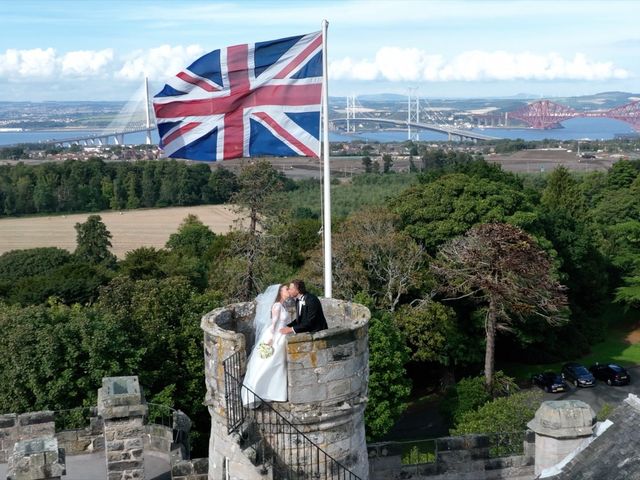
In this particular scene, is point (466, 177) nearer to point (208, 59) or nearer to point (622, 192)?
point (622, 192)

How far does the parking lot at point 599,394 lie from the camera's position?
37072mm

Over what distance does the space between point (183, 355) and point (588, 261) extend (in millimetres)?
29370

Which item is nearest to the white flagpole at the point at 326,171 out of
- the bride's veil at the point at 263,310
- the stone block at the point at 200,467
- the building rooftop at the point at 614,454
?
the bride's veil at the point at 263,310

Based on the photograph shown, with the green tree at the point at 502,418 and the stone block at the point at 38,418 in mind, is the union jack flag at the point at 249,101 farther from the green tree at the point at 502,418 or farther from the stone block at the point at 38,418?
the green tree at the point at 502,418

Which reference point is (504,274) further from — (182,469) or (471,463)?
(182,469)

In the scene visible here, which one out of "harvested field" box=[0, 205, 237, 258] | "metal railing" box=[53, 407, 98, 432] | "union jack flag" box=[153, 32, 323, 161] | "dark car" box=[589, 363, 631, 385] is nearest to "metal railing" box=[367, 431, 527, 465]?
"union jack flag" box=[153, 32, 323, 161]

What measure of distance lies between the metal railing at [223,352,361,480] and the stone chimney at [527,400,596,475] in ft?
12.2

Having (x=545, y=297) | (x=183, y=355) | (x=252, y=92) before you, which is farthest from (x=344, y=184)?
(x=252, y=92)

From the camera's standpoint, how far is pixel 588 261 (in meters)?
48.0

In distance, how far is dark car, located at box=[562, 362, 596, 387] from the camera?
39.1m

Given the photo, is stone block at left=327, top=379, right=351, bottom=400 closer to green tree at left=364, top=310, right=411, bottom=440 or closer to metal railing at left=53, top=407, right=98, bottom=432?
metal railing at left=53, top=407, right=98, bottom=432

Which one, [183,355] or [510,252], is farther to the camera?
[510,252]

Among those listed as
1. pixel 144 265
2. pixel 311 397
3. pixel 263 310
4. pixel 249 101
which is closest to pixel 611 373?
pixel 144 265

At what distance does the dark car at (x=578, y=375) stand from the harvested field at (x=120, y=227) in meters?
43.7
